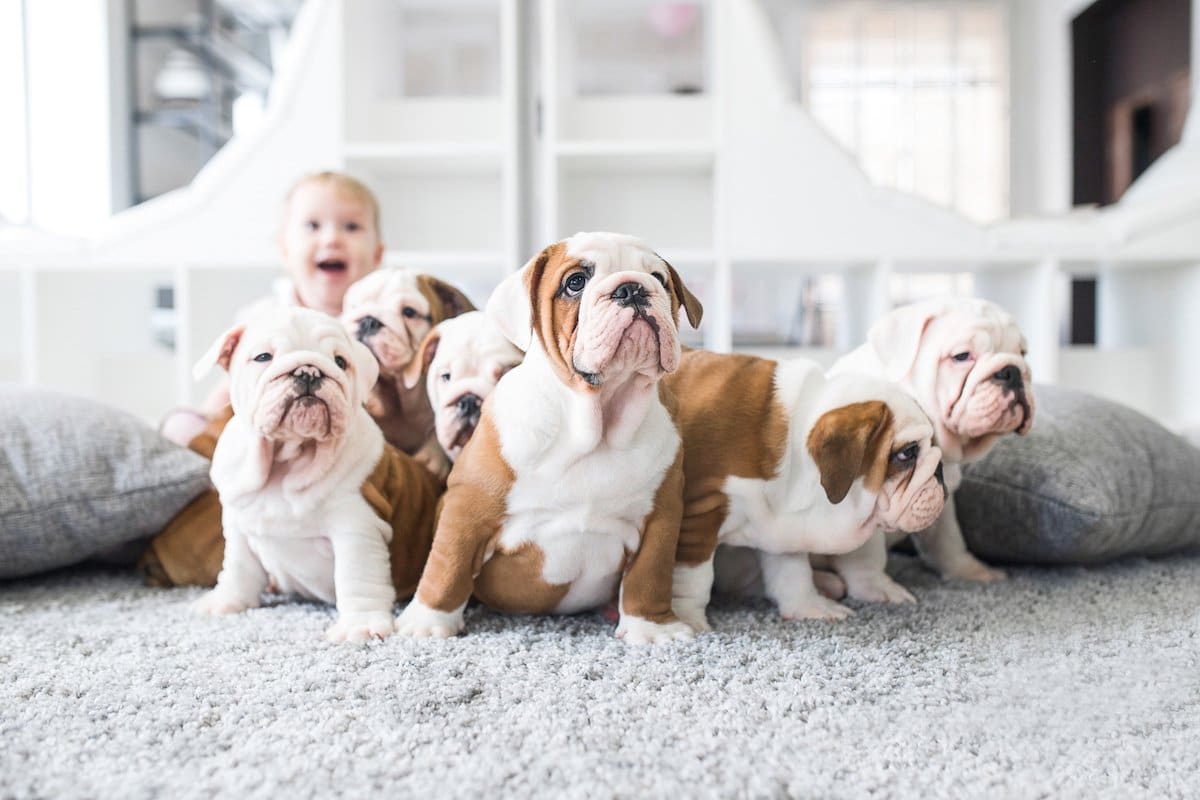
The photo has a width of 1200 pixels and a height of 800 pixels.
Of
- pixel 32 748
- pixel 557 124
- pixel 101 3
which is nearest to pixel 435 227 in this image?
pixel 557 124

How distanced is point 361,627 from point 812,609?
1.89ft

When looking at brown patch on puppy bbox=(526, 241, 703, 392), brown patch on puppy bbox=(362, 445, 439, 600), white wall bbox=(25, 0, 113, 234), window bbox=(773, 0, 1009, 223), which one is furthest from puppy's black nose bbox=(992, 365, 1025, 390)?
window bbox=(773, 0, 1009, 223)

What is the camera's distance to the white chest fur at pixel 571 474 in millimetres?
1166

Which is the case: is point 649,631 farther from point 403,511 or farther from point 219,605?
point 219,605

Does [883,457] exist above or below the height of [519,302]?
below

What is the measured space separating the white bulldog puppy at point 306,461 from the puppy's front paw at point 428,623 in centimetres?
3

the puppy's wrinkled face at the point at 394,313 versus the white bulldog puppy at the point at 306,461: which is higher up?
the puppy's wrinkled face at the point at 394,313

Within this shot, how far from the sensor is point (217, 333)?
2.91 metres

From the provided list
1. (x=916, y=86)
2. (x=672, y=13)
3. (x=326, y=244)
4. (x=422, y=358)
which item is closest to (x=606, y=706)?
(x=422, y=358)

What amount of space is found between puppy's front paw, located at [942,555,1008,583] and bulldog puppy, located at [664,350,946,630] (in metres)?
0.35

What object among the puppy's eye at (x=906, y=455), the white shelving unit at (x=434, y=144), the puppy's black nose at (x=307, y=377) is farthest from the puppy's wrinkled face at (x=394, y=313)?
the white shelving unit at (x=434, y=144)

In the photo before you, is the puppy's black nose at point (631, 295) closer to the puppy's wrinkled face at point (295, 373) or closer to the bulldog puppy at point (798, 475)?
the bulldog puppy at point (798, 475)

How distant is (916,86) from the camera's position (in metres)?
5.88

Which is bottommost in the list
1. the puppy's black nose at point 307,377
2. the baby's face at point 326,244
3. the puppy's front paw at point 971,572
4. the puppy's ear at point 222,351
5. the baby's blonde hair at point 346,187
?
the puppy's front paw at point 971,572
